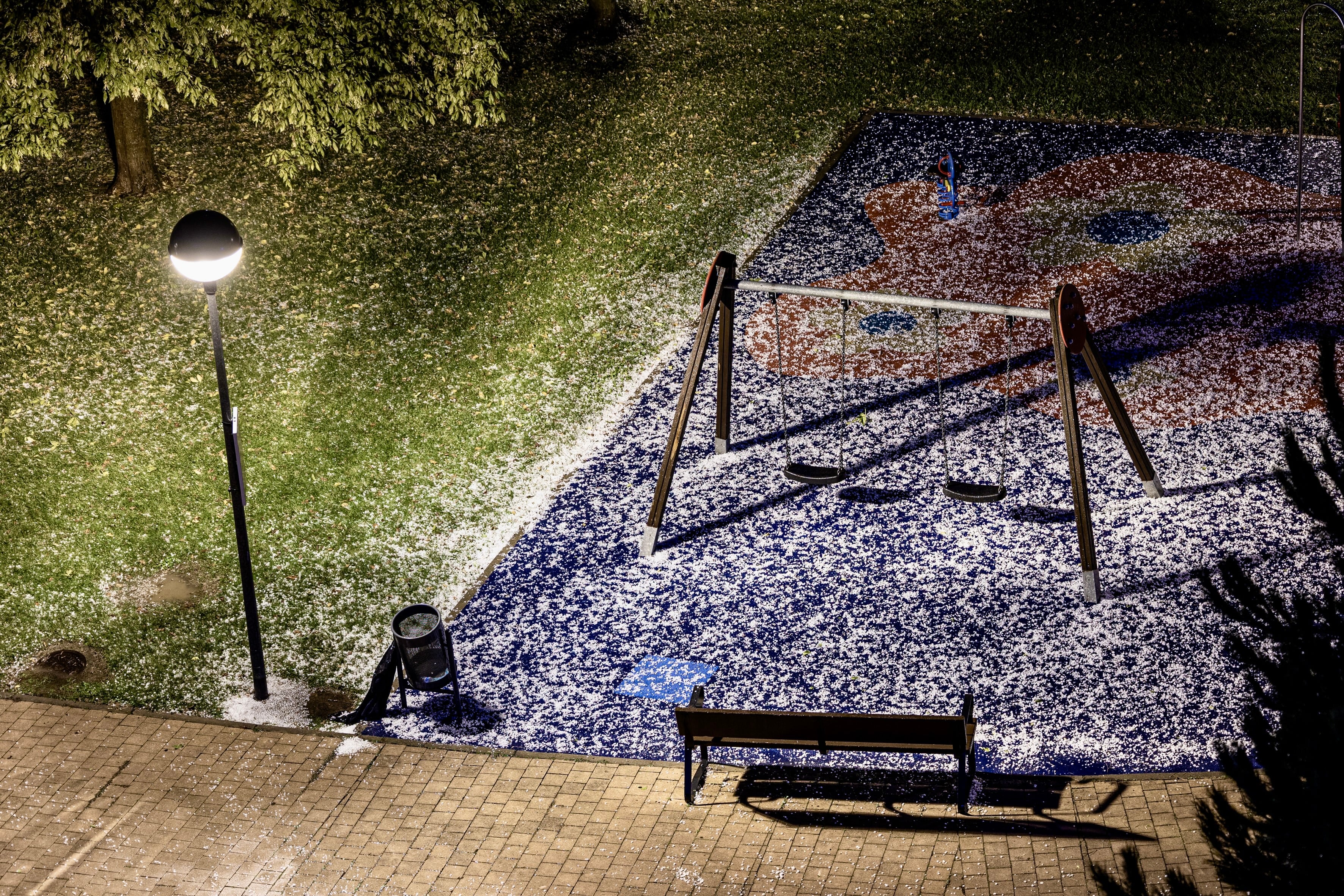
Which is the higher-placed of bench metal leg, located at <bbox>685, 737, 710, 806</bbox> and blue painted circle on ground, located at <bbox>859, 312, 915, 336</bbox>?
blue painted circle on ground, located at <bbox>859, 312, 915, 336</bbox>

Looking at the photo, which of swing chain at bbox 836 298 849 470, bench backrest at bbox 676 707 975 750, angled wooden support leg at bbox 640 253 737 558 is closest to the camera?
bench backrest at bbox 676 707 975 750

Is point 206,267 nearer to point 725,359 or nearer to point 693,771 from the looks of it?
point 693,771

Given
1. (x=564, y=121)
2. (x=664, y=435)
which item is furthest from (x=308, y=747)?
(x=564, y=121)

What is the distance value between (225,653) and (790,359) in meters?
6.86

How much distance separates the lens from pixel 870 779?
10.5m

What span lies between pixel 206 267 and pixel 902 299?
5614mm

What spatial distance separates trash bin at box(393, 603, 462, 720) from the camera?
444 inches

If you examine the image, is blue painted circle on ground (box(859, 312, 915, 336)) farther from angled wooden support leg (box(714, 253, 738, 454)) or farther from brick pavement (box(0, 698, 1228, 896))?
brick pavement (box(0, 698, 1228, 896))

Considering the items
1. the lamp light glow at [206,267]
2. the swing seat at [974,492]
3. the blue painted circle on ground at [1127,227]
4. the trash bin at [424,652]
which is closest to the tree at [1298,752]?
the swing seat at [974,492]

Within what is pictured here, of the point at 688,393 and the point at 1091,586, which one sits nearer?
the point at 1091,586

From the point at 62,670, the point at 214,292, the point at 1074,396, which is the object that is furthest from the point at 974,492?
the point at 62,670

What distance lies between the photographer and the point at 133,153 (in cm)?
1834

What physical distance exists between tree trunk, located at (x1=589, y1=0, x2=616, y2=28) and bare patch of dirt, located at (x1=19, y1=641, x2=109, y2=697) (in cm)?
1392

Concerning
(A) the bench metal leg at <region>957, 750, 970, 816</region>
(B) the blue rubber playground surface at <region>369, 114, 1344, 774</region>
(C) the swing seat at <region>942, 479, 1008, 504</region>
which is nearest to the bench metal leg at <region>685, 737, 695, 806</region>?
(B) the blue rubber playground surface at <region>369, 114, 1344, 774</region>
